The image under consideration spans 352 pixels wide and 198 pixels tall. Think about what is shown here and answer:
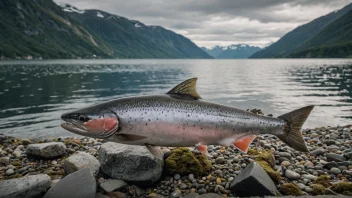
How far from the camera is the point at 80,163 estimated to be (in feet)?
26.9

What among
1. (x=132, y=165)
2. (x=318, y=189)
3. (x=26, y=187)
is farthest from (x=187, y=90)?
(x=26, y=187)

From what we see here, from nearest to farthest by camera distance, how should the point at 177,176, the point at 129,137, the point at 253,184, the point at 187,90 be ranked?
the point at 129,137 < the point at 187,90 < the point at 253,184 < the point at 177,176

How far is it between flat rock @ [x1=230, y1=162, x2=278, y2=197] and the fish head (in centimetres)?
A: 356

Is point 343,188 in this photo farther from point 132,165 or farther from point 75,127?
point 75,127

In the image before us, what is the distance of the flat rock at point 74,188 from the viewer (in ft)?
21.1

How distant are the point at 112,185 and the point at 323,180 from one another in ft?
19.0

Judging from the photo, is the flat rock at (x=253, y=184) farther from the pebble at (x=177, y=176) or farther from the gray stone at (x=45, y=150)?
the gray stone at (x=45, y=150)

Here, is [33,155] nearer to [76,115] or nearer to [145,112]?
[76,115]

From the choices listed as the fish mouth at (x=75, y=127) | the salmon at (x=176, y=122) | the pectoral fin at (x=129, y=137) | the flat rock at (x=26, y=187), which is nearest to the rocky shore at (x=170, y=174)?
the flat rock at (x=26, y=187)

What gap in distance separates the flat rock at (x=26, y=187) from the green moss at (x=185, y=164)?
336 cm

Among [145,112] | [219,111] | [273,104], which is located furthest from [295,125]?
[273,104]

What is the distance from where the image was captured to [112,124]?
528cm

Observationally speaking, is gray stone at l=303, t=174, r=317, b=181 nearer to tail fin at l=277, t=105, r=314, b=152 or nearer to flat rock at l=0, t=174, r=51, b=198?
tail fin at l=277, t=105, r=314, b=152

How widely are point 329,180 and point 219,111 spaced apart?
14.3 feet
